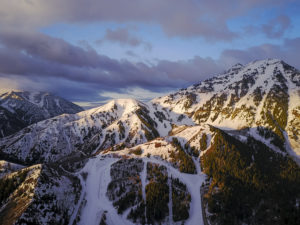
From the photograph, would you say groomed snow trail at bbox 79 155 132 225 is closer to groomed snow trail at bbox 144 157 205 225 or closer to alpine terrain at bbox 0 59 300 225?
alpine terrain at bbox 0 59 300 225

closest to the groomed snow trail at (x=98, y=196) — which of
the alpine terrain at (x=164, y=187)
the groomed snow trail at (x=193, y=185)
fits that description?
the alpine terrain at (x=164, y=187)

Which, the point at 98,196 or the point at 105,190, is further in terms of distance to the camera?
the point at 105,190

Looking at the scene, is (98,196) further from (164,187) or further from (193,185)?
(193,185)

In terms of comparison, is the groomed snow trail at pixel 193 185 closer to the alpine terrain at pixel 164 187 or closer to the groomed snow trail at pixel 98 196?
the alpine terrain at pixel 164 187

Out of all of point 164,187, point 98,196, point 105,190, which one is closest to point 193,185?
point 164,187

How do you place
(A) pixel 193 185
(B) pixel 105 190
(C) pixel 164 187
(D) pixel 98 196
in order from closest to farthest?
1. (D) pixel 98 196
2. (C) pixel 164 187
3. (B) pixel 105 190
4. (A) pixel 193 185

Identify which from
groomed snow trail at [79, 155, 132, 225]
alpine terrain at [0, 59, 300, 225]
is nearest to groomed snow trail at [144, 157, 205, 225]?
alpine terrain at [0, 59, 300, 225]

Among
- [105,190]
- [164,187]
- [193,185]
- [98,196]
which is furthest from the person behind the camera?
[193,185]

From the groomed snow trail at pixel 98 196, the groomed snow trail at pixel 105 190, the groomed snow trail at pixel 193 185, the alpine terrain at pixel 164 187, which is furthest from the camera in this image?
the groomed snow trail at pixel 193 185

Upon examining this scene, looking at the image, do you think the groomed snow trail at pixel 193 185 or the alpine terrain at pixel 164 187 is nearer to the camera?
the alpine terrain at pixel 164 187

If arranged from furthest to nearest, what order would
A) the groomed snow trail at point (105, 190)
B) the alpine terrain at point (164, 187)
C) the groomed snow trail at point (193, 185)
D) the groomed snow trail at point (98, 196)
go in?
1. the groomed snow trail at point (193, 185)
2. the groomed snow trail at point (105, 190)
3. the groomed snow trail at point (98, 196)
4. the alpine terrain at point (164, 187)
